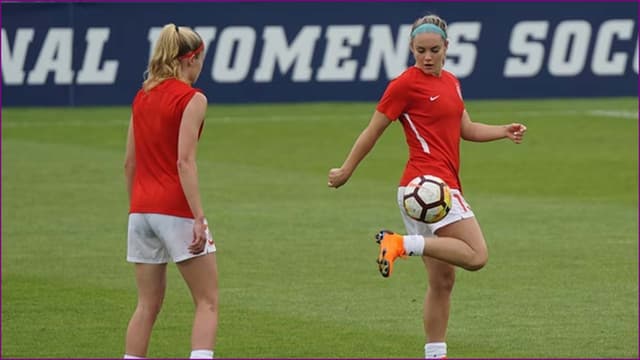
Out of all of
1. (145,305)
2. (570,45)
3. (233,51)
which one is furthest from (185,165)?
(570,45)

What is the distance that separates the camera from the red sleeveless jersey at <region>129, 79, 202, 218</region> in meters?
8.91

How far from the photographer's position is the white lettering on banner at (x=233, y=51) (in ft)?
108

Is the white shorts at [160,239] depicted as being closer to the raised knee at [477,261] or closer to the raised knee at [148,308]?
the raised knee at [148,308]

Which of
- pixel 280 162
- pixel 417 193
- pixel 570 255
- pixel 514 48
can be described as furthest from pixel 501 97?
pixel 417 193

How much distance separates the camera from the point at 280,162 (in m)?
24.5

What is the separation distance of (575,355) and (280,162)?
44.8 ft

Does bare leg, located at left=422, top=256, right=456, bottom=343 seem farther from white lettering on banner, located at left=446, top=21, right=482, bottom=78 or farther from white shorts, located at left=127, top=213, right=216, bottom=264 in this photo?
white lettering on banner, located at left=446, top=21, right=482, bottom=78

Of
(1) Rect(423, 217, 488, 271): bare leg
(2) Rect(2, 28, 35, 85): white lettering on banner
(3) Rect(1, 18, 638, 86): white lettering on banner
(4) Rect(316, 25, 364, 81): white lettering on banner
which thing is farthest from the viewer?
(4) Rect(316, 25, 364, 81): white lettering on banner

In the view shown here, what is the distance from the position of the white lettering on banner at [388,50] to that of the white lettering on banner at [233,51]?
2428 mm

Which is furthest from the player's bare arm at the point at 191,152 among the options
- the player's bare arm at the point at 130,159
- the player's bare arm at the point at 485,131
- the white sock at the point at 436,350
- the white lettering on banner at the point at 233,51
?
the white lettering on banner at the point at 233,51

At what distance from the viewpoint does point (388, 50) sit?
33250 millimetres

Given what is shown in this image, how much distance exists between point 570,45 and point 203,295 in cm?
2540

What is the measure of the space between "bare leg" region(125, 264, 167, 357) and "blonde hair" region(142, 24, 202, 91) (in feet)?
3.50

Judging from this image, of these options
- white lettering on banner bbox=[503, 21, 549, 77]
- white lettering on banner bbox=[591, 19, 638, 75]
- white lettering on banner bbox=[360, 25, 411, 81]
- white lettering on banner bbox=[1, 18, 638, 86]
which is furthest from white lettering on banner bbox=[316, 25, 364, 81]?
white lettering on banner bbox=[591, 19, 638, 75]
